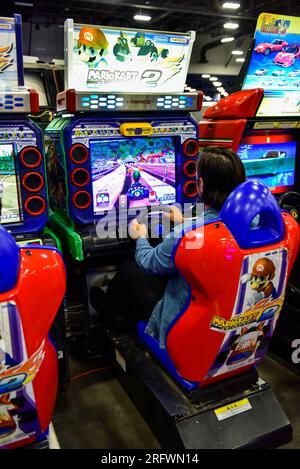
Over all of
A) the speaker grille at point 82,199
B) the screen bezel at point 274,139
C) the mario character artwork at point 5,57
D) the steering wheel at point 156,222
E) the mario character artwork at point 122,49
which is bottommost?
the steering wheel at point 156,222

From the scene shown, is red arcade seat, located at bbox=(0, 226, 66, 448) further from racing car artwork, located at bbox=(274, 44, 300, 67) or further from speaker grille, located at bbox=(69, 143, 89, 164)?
racing car artwork, located at bbox=(274, 44, 300, 67)

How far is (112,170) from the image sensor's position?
95.9 inches

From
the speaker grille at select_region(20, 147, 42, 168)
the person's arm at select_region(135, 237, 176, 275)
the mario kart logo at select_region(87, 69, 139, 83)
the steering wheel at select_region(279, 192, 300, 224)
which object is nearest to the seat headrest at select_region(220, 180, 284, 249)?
the person's arm at select_region(135, 237, 176, 275)

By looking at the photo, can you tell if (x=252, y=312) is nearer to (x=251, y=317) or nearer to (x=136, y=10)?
(x=251, y=317)

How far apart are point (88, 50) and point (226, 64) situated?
52.2 ft

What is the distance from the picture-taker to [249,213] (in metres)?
1.53

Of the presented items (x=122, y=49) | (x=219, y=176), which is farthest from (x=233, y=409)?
(x=122, y=49)

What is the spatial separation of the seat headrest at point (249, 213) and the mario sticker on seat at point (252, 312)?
0.07 metres

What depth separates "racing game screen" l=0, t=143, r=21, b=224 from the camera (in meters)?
2.09

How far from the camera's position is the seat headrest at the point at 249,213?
1533 millimetres

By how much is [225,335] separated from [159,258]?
431 mm

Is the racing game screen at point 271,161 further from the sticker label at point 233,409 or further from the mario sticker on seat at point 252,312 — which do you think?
the sticker label at point 233,409

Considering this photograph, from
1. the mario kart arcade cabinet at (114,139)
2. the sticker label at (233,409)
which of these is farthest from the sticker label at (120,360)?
the sticker label at (233,409)

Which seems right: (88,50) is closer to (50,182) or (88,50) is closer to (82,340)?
(50,182)
